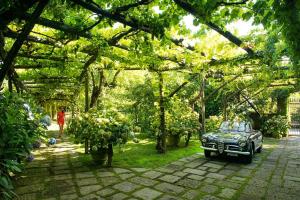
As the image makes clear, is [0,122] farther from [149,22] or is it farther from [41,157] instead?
[41,157]

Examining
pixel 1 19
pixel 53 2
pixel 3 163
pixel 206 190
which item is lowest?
pixel 206 190

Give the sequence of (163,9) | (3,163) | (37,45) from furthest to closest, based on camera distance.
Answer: (37,45), (163,9), (3,163)

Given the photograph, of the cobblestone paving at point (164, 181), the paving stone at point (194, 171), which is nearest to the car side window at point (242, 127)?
the cobblestone paving at point (164, 181)

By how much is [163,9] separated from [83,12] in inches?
67.0

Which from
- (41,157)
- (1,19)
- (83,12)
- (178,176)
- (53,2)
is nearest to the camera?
(1,19)

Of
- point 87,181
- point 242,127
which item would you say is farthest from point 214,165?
point 87,181

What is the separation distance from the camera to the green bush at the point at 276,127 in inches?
714

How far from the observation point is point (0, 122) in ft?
9.78

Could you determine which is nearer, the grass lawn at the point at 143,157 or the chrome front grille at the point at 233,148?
the grass lawn at the point at 143,157

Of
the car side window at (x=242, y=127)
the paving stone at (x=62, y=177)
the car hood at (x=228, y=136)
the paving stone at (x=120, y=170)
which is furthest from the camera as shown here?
the car side window at (x=242, y=127)

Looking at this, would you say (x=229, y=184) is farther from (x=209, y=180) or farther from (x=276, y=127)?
(x=276, y=127)

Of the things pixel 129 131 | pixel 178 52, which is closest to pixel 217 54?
pixel 178 52

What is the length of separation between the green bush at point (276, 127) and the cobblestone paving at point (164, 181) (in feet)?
31.7

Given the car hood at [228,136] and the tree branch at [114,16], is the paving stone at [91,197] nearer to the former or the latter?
the tree branch at [114,16]
